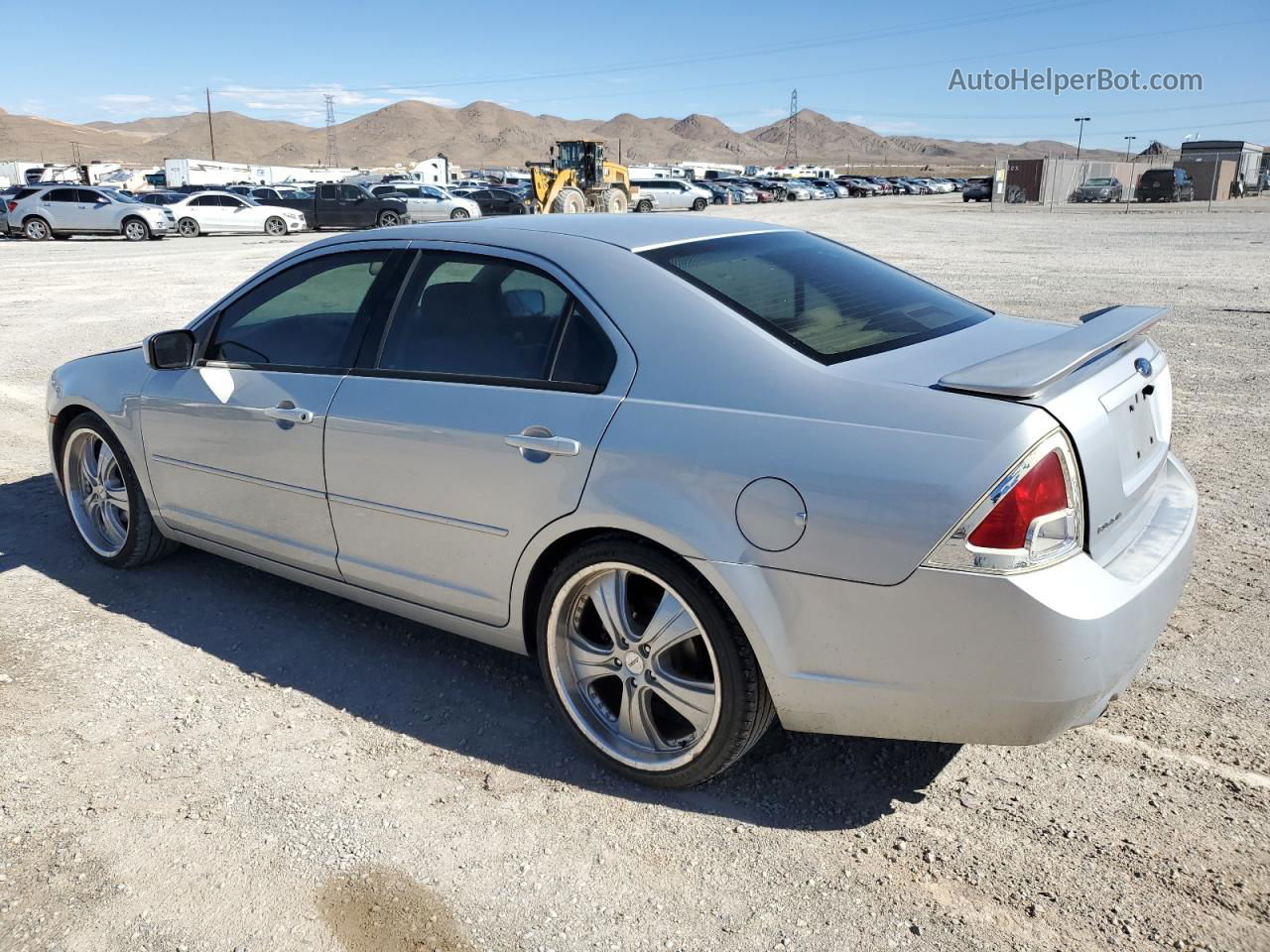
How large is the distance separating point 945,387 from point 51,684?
3.38m

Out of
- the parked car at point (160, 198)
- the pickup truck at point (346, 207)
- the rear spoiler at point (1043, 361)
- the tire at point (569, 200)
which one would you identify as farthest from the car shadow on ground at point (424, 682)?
the parked car at point (160, 198)

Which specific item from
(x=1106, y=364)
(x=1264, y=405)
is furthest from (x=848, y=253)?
(x=1264, y=405)

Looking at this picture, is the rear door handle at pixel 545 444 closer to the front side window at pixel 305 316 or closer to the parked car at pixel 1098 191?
the front side window at pixel 305 316

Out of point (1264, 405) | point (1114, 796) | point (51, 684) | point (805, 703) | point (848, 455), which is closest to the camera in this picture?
point (848, 455)

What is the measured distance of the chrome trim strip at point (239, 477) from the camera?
383 centimetres

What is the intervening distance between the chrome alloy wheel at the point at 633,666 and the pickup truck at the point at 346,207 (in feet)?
114

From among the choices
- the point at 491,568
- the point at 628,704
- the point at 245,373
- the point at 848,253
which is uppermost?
the point at 848,253

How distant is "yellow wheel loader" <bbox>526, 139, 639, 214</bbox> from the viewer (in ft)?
119

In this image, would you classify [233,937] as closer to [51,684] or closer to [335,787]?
[335,787]

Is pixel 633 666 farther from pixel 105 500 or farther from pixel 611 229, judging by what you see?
pixel 105 500

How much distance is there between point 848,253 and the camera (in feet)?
13.0

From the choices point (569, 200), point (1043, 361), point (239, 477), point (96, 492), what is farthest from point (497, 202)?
point (1043, 361)

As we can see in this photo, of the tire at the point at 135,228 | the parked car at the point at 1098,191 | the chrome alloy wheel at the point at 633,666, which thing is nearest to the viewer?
the chrome alloy wheel at the point at 633,666

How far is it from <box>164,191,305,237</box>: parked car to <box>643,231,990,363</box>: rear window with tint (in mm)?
33174
